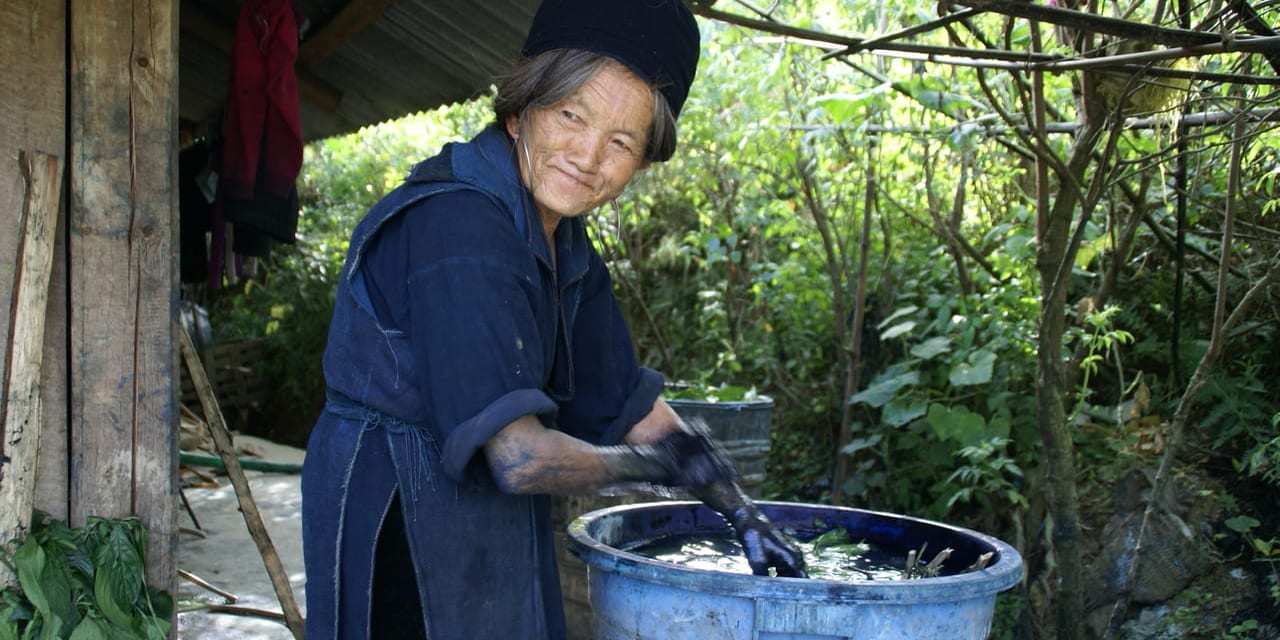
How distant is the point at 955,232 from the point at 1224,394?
4.91 feet

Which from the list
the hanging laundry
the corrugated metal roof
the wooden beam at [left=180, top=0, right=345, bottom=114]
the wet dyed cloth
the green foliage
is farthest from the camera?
the green foliage

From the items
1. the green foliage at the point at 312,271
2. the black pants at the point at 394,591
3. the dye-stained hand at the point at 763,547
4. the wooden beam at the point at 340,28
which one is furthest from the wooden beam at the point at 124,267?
the green foliage at the point at 312,271

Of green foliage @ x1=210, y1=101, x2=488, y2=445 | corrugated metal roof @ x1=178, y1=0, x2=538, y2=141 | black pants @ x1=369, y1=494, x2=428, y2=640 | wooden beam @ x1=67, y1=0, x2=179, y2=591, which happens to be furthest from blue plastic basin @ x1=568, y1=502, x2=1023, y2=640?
green foliage @ x1=210, y1=101, x2=488, y2=445

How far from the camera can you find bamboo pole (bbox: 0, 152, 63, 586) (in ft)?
6.35

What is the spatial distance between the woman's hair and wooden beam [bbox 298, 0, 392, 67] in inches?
103

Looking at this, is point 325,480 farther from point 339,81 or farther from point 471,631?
point 339,81

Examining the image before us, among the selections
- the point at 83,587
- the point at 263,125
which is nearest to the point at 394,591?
the point at 83,587

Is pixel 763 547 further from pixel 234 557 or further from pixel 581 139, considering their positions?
pixel 234 557

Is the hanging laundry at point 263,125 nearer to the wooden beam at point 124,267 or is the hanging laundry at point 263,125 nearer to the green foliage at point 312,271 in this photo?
the wooden beam at point 124,267

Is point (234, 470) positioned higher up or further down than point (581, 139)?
further down

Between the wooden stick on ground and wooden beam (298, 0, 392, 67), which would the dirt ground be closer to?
the wooden stick on ground

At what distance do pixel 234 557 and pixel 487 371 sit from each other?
3622 millimetres

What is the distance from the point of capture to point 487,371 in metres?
1.51

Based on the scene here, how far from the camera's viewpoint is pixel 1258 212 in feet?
14.9
